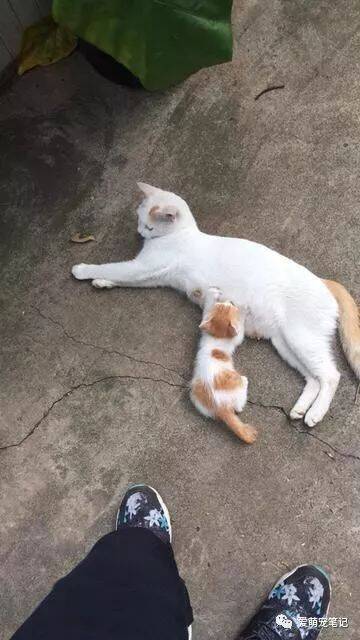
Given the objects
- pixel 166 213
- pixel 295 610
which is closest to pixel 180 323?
pixel 166 213

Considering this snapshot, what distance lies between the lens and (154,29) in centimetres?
206

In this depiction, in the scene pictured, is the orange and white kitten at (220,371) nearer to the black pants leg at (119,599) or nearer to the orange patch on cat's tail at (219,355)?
the orange patch on cat's tail at (219,355)

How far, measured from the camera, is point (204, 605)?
2227 millimetres

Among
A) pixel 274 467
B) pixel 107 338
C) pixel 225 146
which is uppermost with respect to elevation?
pixel 225 146

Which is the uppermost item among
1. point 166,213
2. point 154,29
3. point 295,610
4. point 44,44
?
point 154,29

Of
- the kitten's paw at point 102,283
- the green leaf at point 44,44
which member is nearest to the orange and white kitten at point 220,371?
the kitten's paw at point 102,283

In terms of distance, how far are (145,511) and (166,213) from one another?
1329 mm

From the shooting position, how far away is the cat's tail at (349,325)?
7.40 feet

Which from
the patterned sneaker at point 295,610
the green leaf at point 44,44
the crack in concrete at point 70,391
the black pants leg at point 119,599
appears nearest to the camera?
the black pants leg at point 119,599

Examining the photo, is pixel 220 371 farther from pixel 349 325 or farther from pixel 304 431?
pixel 349 325

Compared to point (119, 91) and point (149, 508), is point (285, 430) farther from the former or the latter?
point (119, 91)

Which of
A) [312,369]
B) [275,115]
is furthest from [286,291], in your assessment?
[275,115]

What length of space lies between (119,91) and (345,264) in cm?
151

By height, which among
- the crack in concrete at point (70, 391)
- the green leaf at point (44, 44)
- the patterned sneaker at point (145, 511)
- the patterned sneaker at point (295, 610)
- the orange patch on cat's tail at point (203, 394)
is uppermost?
the green leaf at point (44, 44)
